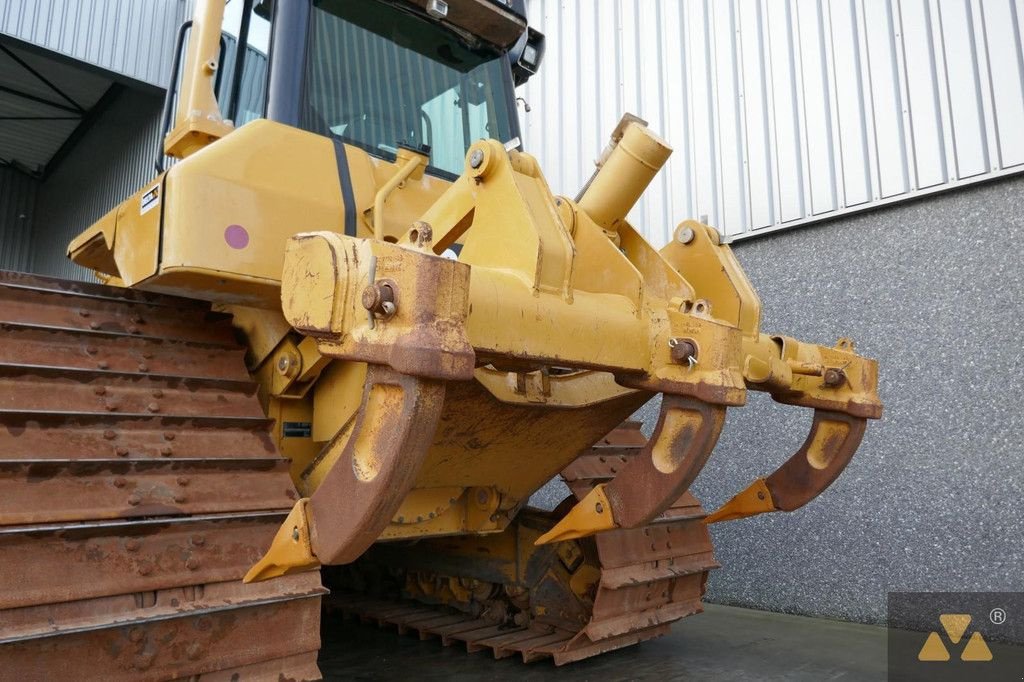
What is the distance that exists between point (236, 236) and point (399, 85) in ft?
4.01

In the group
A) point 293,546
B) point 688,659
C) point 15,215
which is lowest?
point 688,659

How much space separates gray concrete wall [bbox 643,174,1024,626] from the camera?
4117 mm

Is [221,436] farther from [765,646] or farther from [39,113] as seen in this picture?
[39,113]

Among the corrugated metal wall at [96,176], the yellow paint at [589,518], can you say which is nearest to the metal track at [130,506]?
the yellow paint at [589,518]

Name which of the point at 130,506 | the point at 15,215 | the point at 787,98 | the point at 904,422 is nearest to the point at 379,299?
the point at 130,506

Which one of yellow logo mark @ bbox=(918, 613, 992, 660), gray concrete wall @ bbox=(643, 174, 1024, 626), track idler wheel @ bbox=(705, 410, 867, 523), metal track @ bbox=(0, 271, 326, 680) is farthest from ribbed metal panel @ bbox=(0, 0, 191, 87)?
yellow logo mark @ bbox=(918, 613, 992, 660)

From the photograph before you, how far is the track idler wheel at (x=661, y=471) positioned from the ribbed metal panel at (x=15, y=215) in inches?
642

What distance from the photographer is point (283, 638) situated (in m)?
2.02

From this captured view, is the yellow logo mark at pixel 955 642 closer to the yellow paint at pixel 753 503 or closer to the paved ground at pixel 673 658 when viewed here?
the paved ground at pixel 673 658

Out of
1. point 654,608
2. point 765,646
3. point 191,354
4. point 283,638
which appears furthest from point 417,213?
point 765,646

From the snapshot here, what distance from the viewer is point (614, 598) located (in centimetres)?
329

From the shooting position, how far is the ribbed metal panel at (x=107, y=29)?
26.6ft

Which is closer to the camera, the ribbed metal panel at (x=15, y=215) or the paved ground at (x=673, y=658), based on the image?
the paved ground at (x=673, y=658)

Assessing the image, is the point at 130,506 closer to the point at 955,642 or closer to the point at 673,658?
the point at 673,658
